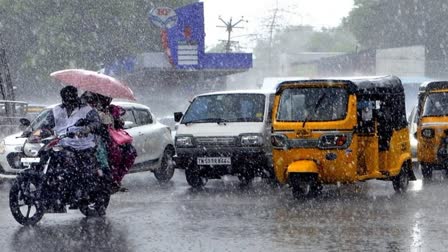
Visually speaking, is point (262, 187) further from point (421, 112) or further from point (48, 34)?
point (48, 34)

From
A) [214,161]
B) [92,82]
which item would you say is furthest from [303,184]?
[92,82]

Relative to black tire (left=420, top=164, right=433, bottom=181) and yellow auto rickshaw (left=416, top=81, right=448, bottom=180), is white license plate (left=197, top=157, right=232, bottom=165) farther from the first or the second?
black tire (left=420, top=164, right=433, bottom=181)

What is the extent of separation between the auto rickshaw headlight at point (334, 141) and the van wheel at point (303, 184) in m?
0.50

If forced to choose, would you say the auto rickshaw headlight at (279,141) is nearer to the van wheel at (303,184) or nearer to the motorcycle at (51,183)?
the van wheel at (303,184)

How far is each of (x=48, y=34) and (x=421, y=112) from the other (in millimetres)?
38959

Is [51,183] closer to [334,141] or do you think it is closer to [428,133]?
[334,141]

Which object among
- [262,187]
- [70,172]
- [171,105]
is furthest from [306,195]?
Result: [171,105]

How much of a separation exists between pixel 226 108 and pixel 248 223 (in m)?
5.70

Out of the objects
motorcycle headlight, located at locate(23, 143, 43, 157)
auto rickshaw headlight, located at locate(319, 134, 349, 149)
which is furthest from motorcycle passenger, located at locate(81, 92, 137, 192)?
motorcycle headlight, located at locate(23, 143, 43, 157)

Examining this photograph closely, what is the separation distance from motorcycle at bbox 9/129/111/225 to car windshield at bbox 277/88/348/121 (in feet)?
12.5

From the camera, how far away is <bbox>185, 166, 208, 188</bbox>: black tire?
1555cm

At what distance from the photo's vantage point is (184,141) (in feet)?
51.2

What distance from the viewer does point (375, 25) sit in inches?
3265

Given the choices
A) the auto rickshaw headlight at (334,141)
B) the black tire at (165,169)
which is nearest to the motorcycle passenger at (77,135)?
the auto rickshaw headlight at (334,141)
